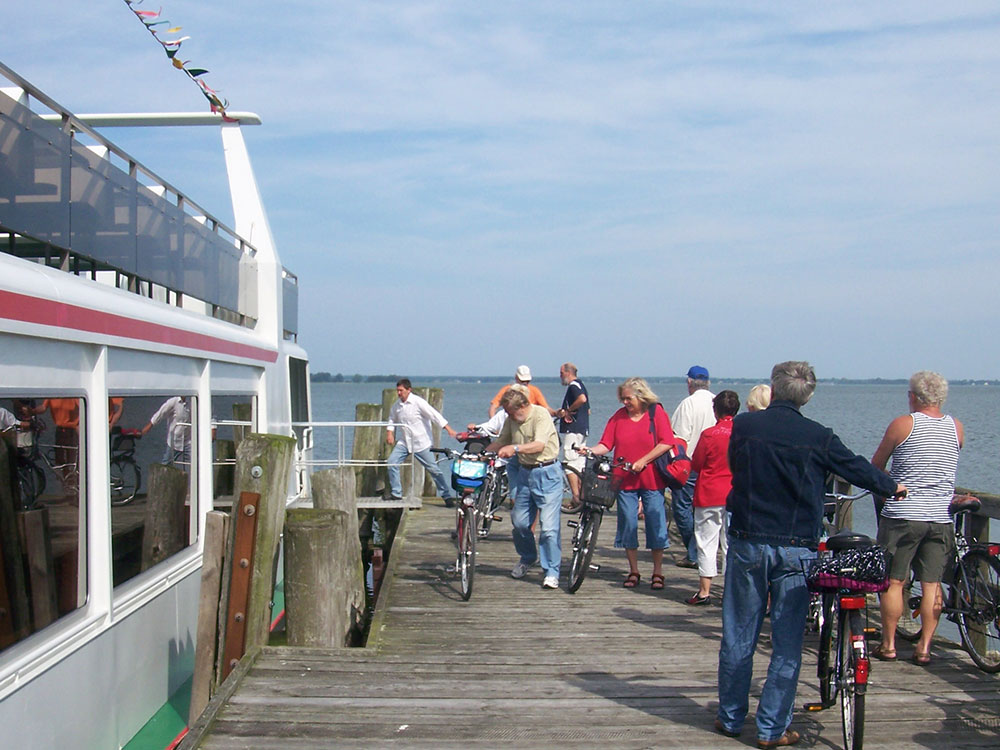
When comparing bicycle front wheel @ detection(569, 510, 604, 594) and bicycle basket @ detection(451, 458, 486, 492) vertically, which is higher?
bicycle basket @ detection(451, 458, 486, 492)

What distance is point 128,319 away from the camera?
572 centimetres

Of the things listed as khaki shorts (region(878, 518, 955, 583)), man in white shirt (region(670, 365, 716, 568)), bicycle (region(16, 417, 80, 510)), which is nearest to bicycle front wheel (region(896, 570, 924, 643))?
khaki shorts (region(878, 518, 955, 583))

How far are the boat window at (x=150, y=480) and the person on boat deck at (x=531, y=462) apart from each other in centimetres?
242

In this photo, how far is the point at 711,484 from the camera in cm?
789

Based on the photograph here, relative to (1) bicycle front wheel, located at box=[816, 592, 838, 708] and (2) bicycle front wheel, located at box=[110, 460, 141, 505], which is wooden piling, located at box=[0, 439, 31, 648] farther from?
(1) bicycle front wheel, located at box=[816, 592, 838, 708]

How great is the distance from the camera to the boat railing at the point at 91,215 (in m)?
5.02

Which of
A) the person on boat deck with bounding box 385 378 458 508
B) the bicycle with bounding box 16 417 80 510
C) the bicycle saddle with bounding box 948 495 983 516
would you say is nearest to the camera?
the bicycle with bounding box 16 417 80 510

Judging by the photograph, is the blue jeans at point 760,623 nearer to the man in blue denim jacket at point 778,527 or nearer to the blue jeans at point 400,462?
the man in blue denim jacket at point 778,527

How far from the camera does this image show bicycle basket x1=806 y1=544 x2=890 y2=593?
4660 millimetres

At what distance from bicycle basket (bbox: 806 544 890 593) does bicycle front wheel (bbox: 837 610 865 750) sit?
17 centimetres

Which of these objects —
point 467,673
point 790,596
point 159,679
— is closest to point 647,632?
point 467,673

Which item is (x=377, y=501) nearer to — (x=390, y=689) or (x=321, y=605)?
(x=321, y=605)

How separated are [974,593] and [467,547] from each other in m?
3.76

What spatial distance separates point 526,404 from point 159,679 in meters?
3.41
